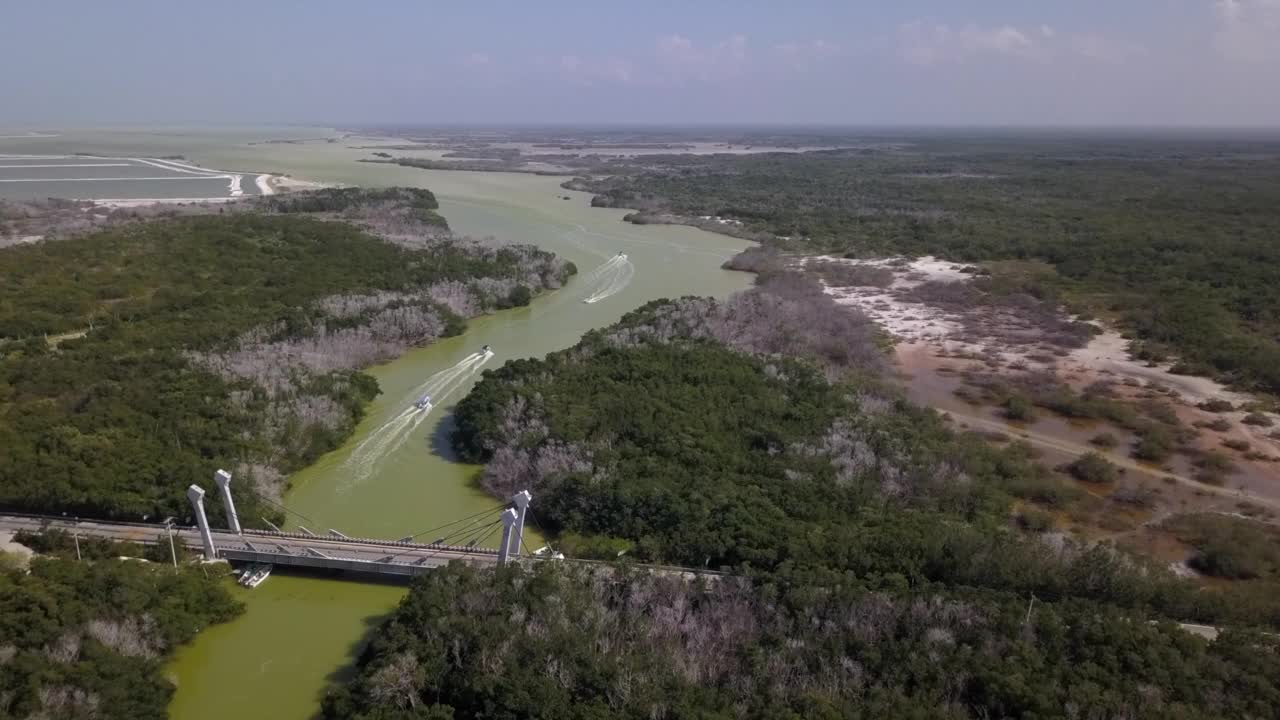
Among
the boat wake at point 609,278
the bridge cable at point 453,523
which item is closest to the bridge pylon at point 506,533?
the bridge cable at point 453,523

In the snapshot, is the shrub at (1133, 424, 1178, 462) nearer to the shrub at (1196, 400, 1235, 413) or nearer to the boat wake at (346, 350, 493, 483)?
the shrub at (1196, 400, 1235, 413)

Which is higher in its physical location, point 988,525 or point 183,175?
point 183,175

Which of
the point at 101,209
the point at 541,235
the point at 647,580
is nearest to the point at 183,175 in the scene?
the point at 101,209

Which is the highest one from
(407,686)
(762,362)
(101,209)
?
(101,209)

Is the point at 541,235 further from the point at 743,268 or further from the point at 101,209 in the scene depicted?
the point at 101,209

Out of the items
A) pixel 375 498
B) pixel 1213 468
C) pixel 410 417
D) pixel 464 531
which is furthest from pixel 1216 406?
pixel 375 498

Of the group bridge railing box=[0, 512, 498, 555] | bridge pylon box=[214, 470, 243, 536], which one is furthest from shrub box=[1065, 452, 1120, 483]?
bridge pylon box=[214, 470, 243, 536]
